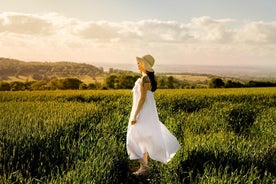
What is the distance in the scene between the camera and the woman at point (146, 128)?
7652 mm

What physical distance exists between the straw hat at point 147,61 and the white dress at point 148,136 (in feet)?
1.36

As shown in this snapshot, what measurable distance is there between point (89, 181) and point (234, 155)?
3.31m

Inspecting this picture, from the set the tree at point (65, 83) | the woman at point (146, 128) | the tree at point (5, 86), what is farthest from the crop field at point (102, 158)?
the tree at point (65, 83)

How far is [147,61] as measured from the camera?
7.63m

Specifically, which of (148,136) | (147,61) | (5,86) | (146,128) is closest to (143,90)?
Answer: (147,61)

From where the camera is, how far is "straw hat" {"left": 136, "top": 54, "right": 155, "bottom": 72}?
24.9ft

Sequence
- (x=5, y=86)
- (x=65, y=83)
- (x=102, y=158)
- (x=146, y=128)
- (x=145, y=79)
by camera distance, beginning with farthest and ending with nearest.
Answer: (x=65, y=83), (x=5, y=86), (x=146, y=128), (x=145, y=79), (x=102, y=158)

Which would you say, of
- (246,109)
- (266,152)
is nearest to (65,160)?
(266,152)

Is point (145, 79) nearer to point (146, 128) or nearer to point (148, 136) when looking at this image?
point (146, 128)

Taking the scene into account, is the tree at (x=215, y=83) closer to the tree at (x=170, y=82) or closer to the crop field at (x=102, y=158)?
the tree at (x=170, y=82)

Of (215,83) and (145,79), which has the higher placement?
(145,79)

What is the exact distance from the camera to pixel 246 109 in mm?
16938

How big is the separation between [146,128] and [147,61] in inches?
48.8

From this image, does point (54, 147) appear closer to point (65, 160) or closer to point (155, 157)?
point (65, 160)
